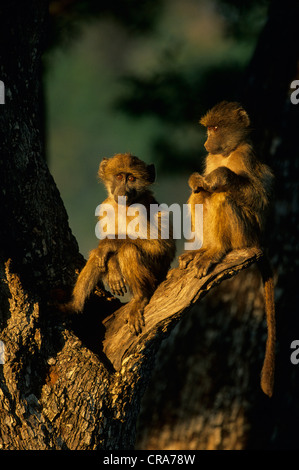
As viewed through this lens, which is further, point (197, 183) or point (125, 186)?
point (125, 186)

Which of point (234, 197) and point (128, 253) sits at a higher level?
point (234, 197)

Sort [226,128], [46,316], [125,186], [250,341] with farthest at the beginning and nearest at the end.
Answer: [250,341]
[226,128]
[125,186]
[46,316]

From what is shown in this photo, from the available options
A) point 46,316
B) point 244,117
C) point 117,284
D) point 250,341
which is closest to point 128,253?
point 117,284

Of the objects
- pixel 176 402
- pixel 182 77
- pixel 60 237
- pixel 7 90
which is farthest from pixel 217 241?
pixel 182 77

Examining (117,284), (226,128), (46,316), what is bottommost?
(46,316)

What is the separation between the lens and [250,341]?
580cm

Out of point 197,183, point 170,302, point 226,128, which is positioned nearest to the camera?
point 170,302

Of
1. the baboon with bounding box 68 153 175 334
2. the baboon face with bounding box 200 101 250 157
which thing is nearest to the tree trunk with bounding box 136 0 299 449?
the baboon face with bounding box 200 101 250 157

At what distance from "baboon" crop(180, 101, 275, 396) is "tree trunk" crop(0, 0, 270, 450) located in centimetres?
23

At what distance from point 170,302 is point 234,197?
90 centimetres
